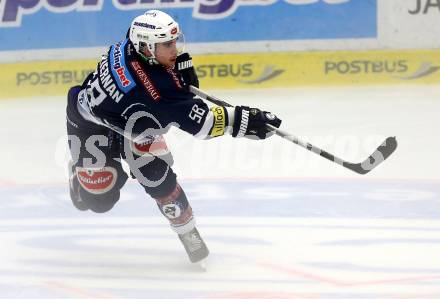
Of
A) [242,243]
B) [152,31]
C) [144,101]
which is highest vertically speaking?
[152,31]

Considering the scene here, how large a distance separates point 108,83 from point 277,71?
459cm

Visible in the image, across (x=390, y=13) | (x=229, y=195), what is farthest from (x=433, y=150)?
(x=390, y=13)

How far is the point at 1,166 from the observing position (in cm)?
710

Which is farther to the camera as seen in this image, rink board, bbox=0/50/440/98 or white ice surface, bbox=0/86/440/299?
rink board, bbox=0/50/440/98

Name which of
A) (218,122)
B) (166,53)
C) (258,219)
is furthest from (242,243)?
(166,53)

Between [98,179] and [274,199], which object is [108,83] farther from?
[274,199]

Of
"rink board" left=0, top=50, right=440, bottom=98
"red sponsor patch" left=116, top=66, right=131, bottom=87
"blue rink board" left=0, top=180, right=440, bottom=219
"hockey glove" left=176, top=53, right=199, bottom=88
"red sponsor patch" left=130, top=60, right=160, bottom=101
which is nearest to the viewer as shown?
"red sponsor patch" left=130, top=60, right=160, bottom=101

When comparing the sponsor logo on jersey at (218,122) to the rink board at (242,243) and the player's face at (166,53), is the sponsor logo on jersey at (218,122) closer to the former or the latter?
the player's face at (166,53)

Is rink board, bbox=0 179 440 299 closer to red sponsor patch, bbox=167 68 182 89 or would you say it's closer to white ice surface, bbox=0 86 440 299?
white ice surface, bbox=0 86 440 299

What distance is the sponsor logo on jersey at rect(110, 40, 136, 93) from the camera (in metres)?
4.56

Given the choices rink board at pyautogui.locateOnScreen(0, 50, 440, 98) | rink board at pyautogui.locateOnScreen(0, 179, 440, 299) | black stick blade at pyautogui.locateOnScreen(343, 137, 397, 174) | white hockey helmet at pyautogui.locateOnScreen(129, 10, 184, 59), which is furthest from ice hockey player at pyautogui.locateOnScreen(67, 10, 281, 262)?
rink board at pyautogui.locateOnScreen(0, 50, 440, 98)

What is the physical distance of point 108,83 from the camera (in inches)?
183

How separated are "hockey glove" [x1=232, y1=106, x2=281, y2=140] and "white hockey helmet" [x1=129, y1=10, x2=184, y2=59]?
19.9 inches

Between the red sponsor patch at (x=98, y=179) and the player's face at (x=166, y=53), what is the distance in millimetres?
962
